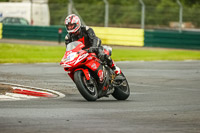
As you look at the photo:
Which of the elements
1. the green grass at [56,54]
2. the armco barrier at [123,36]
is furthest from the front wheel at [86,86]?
the armco barrier at [123,36]

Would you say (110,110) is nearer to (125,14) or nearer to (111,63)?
(111,63)

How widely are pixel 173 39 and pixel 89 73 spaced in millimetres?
20194

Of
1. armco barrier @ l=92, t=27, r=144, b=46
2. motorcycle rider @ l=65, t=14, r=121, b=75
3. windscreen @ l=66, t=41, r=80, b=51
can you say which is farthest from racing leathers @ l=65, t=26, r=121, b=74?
armco barrier @ l=92, t=27, r=144, b=46

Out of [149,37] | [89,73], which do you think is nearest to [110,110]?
[89,73]

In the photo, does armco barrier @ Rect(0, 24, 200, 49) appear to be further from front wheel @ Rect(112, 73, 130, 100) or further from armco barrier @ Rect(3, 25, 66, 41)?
front wheel @ Rect(112, 73, 130, 100)

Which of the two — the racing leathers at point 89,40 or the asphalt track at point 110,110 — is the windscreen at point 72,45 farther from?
the asphalt track at point 110,110

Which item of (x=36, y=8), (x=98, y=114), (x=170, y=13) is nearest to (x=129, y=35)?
(x=170, y=13)

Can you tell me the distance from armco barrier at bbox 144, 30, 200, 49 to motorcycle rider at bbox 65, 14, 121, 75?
63.1 feet

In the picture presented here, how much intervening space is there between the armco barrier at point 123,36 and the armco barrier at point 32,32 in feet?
10.3

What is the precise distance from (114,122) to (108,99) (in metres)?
3.36

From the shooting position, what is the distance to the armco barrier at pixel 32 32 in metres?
33.7

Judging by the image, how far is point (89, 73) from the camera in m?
10.3

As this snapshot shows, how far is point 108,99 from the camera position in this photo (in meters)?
11.2

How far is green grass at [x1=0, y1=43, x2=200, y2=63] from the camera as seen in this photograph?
22.9 m
